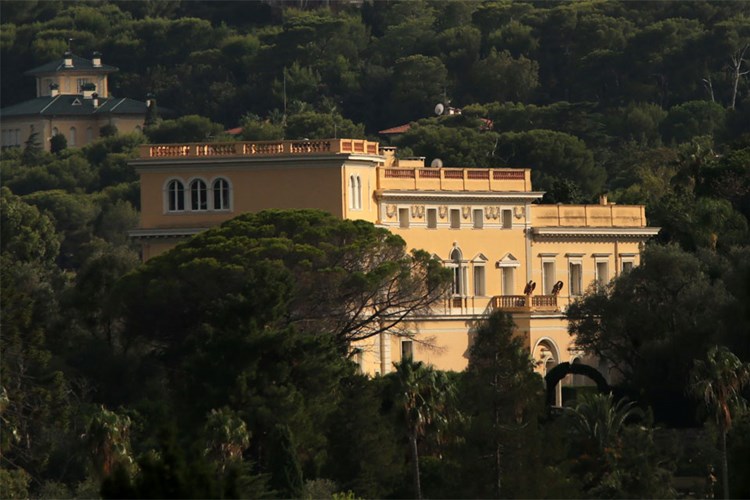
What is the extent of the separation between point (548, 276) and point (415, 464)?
23886 mm

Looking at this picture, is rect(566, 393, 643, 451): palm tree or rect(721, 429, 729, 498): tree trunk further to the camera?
rect(566, 393, 643, 451): palm tree

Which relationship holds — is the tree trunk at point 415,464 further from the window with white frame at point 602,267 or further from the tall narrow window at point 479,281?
the window with white frame at point 602,267

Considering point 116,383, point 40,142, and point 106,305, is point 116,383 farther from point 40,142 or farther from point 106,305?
point 40,142

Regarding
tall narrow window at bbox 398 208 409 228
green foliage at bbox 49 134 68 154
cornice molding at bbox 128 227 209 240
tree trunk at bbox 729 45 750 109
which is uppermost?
tree trunk at bbox 729 45 750 109

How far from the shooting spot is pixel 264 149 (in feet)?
269

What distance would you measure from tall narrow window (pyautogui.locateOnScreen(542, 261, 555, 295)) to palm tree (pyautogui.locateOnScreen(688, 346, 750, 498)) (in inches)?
686

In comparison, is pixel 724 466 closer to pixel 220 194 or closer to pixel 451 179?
pixel 220 194

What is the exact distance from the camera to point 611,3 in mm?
174000

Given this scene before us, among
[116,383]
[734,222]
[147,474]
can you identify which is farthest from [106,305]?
[147,474]

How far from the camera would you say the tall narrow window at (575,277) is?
89.4 metres

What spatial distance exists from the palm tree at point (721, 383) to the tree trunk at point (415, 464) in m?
6.50

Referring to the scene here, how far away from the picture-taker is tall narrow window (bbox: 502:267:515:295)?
87625 millimetres

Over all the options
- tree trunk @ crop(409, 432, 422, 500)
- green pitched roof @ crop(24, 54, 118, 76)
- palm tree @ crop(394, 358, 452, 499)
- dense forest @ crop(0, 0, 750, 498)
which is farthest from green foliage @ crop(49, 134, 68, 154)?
tree trunk @ crop(409, 432, 422, 500)

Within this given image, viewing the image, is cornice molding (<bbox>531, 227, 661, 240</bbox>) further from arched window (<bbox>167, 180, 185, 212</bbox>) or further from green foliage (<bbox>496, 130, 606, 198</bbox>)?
green foliage (<bbox>496, 130, 606, 198</bbox>)
